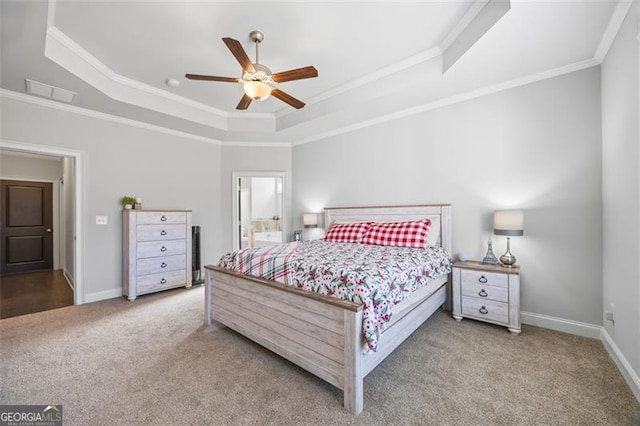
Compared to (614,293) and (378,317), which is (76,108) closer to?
(378,317)

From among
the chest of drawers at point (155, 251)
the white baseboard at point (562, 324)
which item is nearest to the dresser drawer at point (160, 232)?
the chest of drawers at point (155, 251)

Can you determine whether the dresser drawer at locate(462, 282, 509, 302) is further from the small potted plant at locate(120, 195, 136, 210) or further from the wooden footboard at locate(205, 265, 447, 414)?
the small potted plant at locate(120, 195, 136, 210)

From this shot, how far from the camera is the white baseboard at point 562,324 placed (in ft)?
8.25

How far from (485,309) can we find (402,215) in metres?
1.49

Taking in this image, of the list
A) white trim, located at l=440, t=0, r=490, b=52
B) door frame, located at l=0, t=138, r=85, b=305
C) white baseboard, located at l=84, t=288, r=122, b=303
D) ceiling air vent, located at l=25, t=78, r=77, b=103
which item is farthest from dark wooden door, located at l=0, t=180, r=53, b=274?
white trim, located at l=440, t=0, r=490, b=52

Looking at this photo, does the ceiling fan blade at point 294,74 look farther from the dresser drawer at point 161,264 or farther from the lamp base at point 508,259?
the dresser drawer at point 161,264

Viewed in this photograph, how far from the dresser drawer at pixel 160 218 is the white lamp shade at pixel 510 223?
4.30 meters

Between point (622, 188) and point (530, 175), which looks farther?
point (530, 175)

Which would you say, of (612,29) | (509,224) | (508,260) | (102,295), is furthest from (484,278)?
(102,295)

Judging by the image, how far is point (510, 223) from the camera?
8.73ft

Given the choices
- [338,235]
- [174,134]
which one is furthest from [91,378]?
[174,134]

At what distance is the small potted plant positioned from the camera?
12.7 ft

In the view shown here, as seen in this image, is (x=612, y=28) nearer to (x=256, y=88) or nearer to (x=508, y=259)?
(x=508, y=259)

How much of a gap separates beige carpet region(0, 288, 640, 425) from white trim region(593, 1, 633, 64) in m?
2.63
